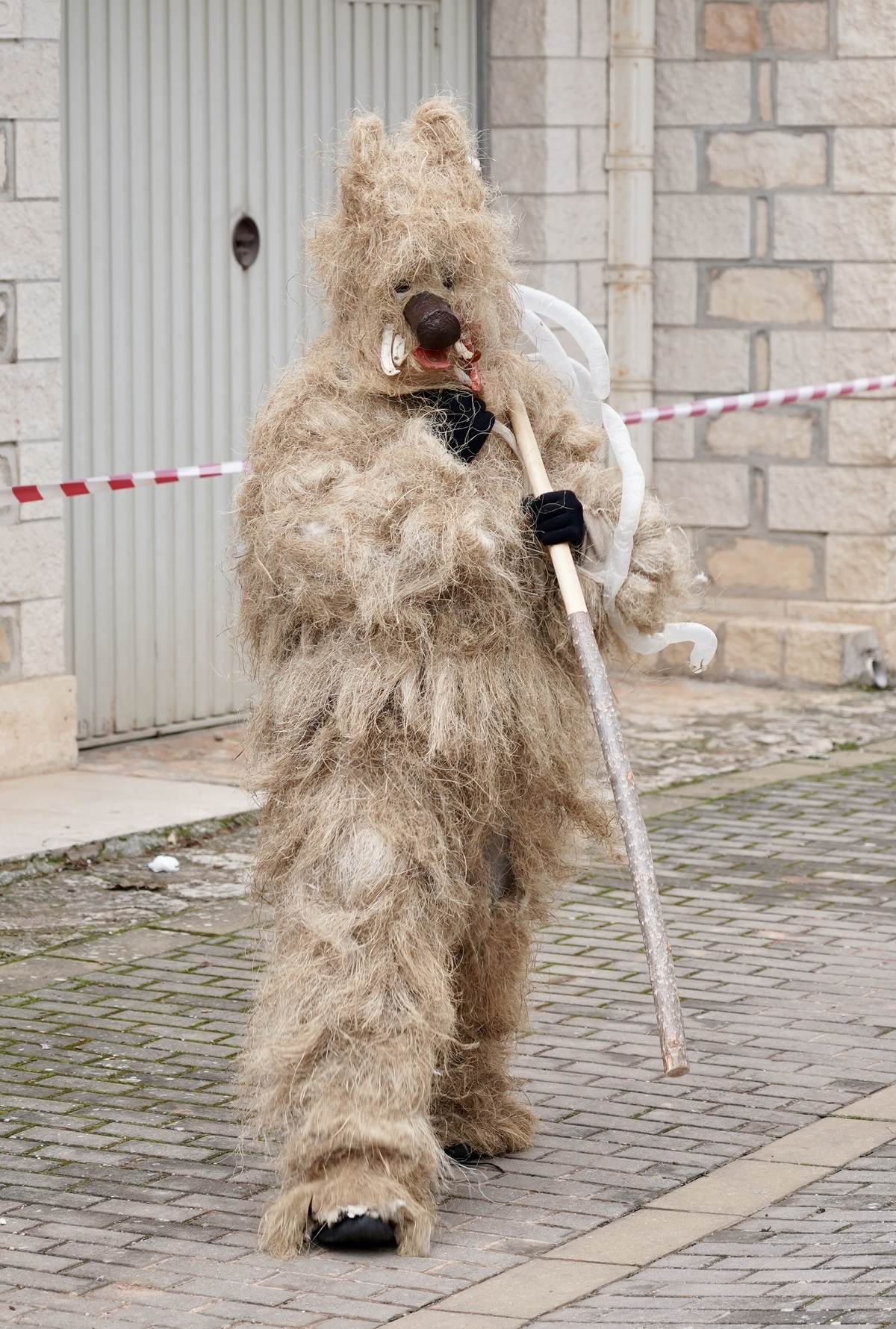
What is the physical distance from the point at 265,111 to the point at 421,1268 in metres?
6.05

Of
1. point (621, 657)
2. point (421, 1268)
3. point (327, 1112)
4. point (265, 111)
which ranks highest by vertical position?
point (265, 111)

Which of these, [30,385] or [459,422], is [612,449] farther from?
[30,385]

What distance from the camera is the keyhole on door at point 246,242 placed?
909cm

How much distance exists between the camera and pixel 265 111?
29.7 feet

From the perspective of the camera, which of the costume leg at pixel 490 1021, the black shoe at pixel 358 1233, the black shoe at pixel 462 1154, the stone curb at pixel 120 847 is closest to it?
the black shoe at pixel 358 1233

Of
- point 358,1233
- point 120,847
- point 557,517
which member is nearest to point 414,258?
point 557,517

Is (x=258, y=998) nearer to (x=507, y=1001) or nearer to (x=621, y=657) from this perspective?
(x=507, y=1001)

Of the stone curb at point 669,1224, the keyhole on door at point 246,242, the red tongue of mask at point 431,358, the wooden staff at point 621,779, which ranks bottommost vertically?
the stone curb at point 669,1224

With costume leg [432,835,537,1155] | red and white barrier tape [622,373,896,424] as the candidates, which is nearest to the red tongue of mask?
costume leg [432,835,537,1155]

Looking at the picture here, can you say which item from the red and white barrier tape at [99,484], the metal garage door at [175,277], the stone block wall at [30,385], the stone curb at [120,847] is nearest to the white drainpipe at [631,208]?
the metal garage door at [175,277]

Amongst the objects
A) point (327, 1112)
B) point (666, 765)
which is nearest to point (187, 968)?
point (327, 1112)

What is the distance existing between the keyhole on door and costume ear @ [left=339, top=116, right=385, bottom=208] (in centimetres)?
475

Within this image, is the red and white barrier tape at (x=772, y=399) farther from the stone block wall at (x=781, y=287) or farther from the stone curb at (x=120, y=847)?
the stone curb at (x=120, y=847)

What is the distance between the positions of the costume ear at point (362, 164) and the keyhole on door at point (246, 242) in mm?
4754
